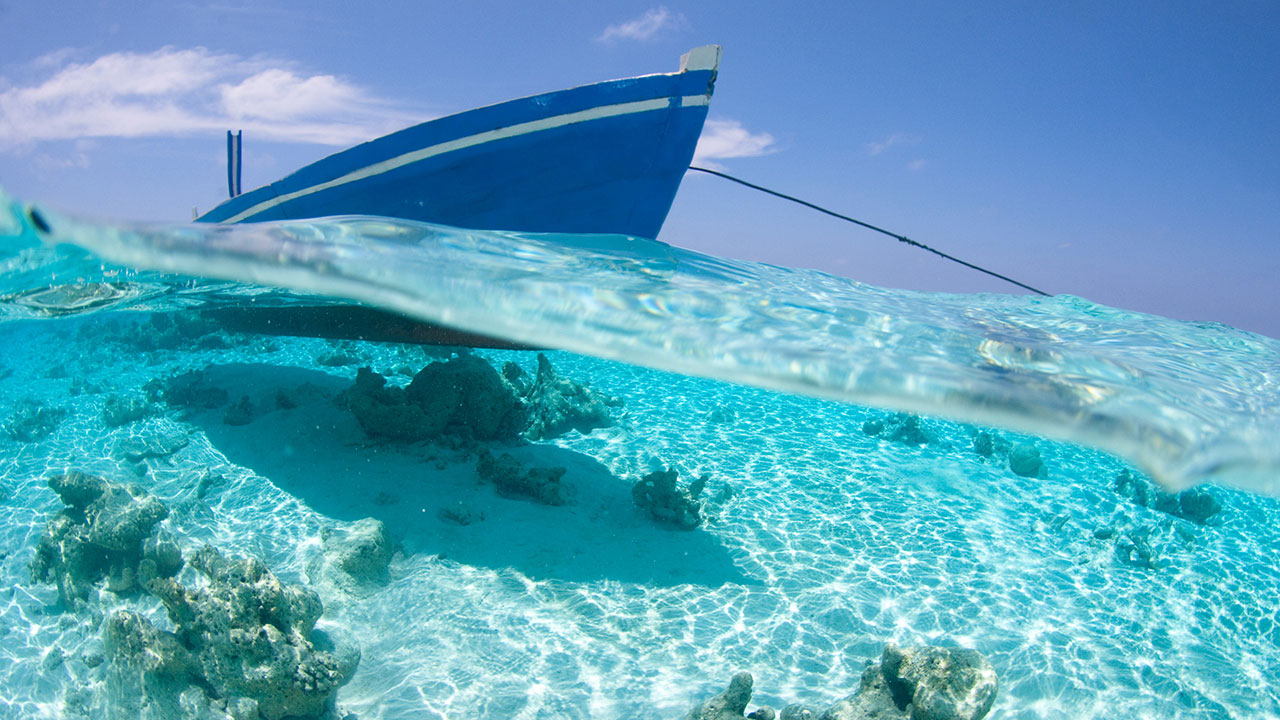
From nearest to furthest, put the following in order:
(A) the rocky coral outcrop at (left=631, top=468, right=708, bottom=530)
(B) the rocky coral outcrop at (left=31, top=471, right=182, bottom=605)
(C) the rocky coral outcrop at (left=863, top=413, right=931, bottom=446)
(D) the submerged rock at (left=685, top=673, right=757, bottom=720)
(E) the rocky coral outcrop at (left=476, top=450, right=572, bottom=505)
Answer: (D) the submerged rock at (left=685, top=673, right=757, bottom=720) → (B) the rocky coral outcrop at (left=31, top=471, right=182, bottom=605) → (A) the rocky coral outcrop at (left=631, top=468, right=708, bottom=530) → (E) the rocky coral outcrop at (left=476, top=450, right=572, bottom=505) → (C) the rocky coral outcrop at (left=863, top=413, right=931, bottom=446)

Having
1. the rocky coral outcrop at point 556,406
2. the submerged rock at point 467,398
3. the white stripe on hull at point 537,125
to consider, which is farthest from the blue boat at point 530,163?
the rocky coral outcrop at point 556,406

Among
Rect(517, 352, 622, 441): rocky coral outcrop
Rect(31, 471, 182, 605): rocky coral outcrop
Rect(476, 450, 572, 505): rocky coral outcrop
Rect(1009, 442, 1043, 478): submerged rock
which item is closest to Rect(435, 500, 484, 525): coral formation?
Rect(476, 450, 572, 505): rocky coral outcrop

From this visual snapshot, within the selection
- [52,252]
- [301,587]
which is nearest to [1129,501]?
[301,587]

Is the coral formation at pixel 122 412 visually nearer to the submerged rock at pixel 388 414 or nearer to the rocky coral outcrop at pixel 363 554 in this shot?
the submerged rock at pixel 388 414

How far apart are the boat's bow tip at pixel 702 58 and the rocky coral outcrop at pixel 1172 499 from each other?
10.6 meters

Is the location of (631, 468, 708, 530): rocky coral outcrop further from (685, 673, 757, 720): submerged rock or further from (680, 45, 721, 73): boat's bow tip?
(680, 45, 721, 73): boat's bow tip

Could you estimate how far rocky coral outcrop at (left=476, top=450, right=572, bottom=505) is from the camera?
26.9ft

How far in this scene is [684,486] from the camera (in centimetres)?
927

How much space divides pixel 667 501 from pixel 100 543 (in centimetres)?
728

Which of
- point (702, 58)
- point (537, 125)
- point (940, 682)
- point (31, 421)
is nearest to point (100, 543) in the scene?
point (537, 125)

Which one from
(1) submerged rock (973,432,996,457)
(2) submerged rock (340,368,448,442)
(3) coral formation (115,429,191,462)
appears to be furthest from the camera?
(1) submerged rock (973,432,996,457)

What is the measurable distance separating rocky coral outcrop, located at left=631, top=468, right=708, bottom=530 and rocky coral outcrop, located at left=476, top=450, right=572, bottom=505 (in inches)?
45.7

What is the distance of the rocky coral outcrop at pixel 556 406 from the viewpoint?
10.9 m

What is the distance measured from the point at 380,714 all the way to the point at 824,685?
14.6ft
